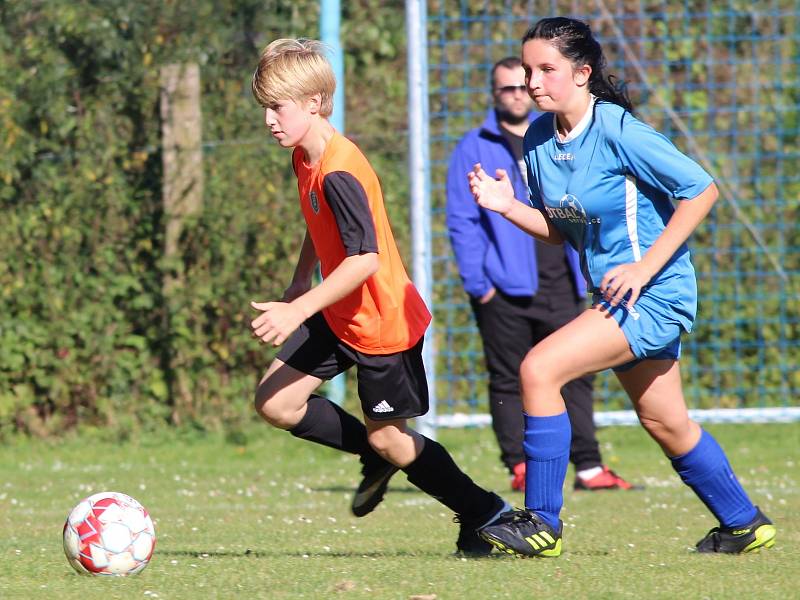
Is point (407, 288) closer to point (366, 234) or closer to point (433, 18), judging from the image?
point (366, 234)

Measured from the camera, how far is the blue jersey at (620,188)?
450 cm

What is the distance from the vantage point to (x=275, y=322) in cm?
425

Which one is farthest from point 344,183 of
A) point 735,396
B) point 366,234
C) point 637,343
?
point 735,396

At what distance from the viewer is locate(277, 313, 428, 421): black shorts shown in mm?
4832

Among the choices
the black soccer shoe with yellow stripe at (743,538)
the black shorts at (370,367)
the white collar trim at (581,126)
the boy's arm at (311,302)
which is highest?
the white collar trim at (581,126)

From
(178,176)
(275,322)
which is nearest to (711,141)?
(178,176)

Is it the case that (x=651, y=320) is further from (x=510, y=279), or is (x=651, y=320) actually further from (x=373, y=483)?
(x=510, y=279)

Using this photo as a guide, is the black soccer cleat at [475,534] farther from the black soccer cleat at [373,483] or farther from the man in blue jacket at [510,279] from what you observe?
the man in blue jacket at [510,279]

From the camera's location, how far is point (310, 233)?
4.96 metres

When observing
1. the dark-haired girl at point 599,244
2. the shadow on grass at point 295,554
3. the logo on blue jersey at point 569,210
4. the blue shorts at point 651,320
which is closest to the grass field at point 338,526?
the shadow on grass at point 295,554

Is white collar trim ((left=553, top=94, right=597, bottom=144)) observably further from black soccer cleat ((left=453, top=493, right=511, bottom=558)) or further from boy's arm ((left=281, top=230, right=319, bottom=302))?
black soccer cleat ((left=453, top=493, right=511, bottom=558))

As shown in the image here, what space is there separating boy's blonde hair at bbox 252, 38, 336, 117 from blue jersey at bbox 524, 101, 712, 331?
0.81m

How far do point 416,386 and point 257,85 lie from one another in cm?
118

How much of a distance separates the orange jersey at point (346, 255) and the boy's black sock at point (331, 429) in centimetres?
36
